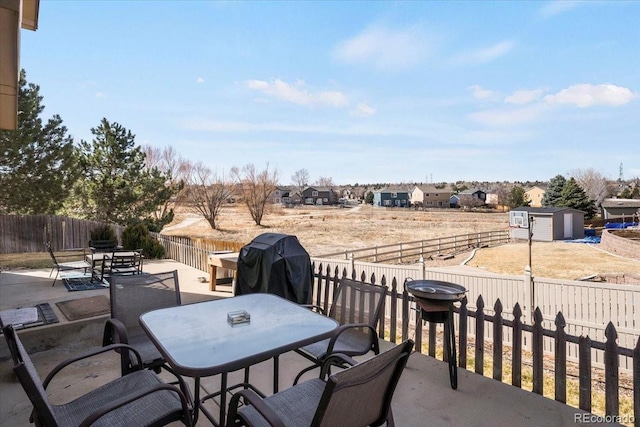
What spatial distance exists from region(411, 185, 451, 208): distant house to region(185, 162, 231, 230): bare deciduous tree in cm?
4304

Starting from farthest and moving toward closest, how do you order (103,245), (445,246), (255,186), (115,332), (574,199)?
(255,186) → (574,199) → (445,246) → (103,245) → (115,332)

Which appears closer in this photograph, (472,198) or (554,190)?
(554,190)

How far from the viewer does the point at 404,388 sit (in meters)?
2.75

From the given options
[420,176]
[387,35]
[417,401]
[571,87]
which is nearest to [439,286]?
[417,401]

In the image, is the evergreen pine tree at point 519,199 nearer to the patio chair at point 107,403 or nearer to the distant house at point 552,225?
the distant house at point 552,225

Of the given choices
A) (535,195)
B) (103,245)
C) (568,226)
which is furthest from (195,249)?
(535,195)

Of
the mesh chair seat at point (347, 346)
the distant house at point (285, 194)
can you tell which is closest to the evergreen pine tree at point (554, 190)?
the mesh chair seat at point (347, 346)

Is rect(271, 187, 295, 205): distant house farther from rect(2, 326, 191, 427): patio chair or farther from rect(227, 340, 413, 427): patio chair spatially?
rect(227, 340, 413, 427): patio chair

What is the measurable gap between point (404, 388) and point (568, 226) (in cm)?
2758

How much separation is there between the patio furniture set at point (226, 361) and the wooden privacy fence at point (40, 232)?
11.1m

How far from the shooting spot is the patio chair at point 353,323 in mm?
2387

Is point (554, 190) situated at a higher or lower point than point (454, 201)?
higher

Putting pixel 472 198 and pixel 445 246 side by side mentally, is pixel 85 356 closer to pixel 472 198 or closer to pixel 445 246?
pixel 445 246

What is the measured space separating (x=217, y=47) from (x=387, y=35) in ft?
15.2
